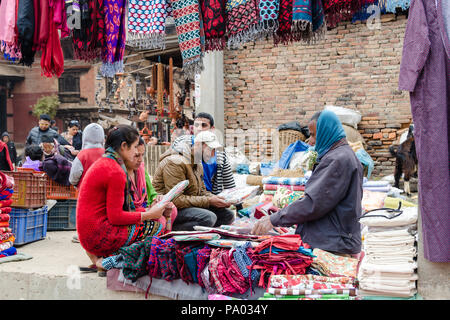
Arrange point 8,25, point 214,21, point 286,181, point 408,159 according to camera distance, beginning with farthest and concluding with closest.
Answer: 1. point 408,159
2. point 286,181
3. point 8,25
4. point 214,21

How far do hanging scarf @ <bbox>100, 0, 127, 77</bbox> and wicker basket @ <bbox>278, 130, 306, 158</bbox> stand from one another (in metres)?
5.38

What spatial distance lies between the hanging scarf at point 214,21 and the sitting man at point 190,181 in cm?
114

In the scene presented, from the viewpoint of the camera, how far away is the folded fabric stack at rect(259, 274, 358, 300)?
8.93 feet

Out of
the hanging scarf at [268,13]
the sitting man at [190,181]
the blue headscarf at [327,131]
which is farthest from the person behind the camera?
the sitting man at [190,181]

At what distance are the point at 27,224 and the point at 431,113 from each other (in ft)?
15.0

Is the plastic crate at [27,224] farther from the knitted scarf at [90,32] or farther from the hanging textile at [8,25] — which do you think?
the knitted scarf at [90,32]

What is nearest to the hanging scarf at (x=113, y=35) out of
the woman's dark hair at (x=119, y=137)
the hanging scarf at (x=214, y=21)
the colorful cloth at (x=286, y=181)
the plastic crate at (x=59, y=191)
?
the hanging scarf at (x=214, y=21)

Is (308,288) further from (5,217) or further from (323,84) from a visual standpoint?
(323,84)

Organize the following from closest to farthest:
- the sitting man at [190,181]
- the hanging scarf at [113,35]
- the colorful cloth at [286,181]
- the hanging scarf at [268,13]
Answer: the hanging scarf at [268,13] < the hanging scarf at [113,35] < the sitting man at [190,181] < the colorful cloth at [286,181]

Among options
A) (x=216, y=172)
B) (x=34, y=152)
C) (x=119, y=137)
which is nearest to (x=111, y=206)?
(x=119, y=137)

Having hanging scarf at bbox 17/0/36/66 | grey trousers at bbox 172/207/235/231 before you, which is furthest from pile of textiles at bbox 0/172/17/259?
grey trousers at bbox 172/207/235/231

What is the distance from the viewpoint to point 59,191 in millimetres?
6340

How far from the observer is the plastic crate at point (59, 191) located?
630 cm

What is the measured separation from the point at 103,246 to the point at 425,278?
2452mm
